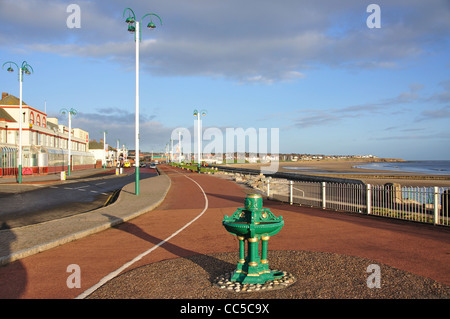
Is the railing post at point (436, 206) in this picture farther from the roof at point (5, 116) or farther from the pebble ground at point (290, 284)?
the roof at point (5, 116)

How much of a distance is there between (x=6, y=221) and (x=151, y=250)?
752cm

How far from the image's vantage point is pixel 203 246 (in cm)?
830

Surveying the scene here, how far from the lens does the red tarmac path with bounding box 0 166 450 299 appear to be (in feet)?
19.5

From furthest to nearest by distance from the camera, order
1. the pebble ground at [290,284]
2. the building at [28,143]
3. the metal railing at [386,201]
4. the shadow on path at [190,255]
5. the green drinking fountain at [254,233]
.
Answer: the building at [28,143] → the metal railing at [386,201] → the shadow on path at [190,255] → the green drinking fountain at [254,233] → the pebble ground at [290,284]

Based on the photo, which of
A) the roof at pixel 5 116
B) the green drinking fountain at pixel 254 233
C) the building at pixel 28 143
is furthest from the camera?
the roof at pixel 5 116

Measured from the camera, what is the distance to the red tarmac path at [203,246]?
5.96 m

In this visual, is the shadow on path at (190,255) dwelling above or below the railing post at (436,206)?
below

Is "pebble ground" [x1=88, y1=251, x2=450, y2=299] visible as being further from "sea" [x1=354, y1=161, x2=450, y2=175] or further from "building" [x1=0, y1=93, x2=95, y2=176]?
"sea" [x1=354, y1=161, x2=450, y2=175]

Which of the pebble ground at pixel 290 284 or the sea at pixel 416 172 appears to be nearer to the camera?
the pebble ground at pixel 290 284

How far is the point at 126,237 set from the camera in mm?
9555

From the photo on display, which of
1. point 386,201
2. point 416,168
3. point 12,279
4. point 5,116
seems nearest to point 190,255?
point 12,279

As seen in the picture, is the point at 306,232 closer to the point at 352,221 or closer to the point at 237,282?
the point at 352,221

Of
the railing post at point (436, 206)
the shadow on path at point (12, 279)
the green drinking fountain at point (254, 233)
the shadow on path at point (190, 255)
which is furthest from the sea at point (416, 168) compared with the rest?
the shadow on path at point (12, 279)

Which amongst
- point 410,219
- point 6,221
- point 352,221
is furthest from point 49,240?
point 410,219
